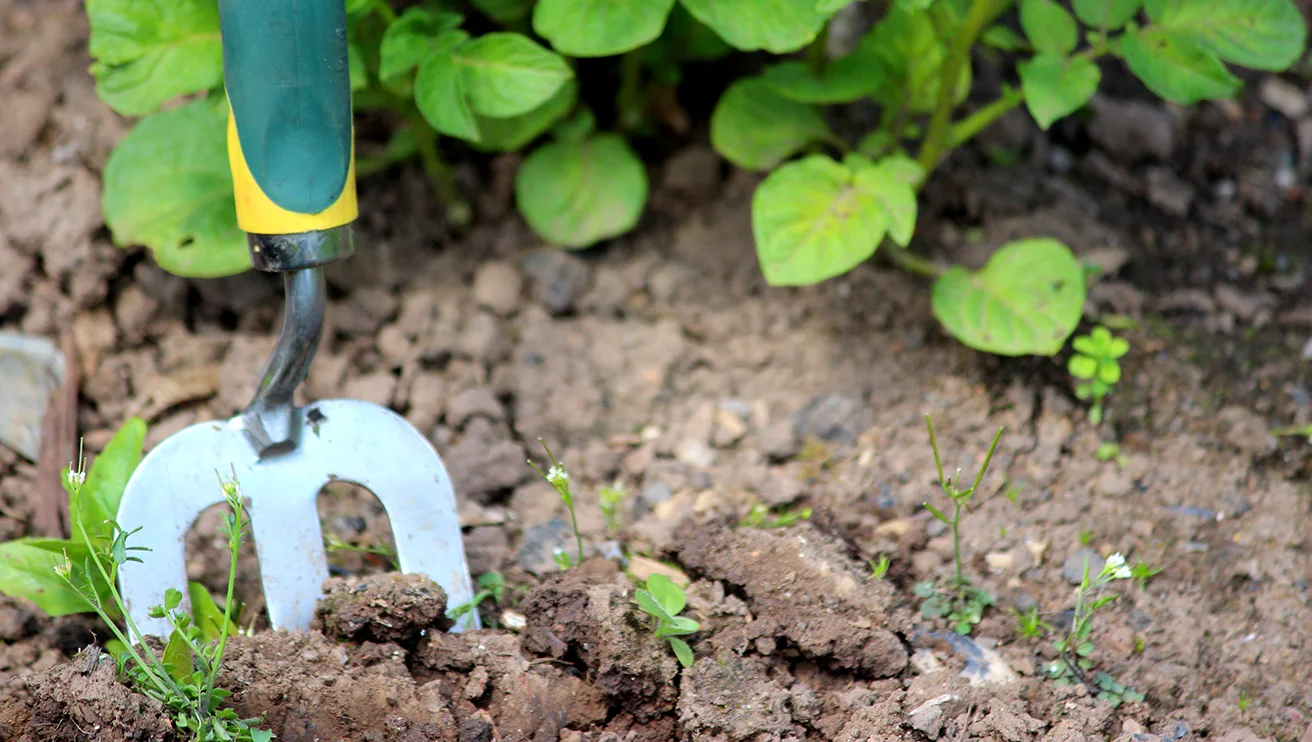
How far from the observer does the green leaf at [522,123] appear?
1.73 metres

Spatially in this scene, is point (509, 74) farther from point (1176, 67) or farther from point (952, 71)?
point (1176, 67)

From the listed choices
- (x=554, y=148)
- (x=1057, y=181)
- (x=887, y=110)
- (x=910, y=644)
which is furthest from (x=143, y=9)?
(x=1057, y=181)

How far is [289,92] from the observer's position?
1.20 metres

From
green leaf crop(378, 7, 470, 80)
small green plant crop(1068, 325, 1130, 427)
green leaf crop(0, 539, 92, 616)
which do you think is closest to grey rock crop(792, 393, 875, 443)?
small green plant crop(1068, 325, 1130, 427)

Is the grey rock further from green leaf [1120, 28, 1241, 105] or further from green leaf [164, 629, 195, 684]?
green leaf [164, 629, 195, 684]

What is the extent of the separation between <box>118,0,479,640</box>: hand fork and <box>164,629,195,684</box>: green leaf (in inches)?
5.3

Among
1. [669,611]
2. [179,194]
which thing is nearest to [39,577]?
[179,194]

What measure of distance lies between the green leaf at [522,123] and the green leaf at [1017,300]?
67 cm

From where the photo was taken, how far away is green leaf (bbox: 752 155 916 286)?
4.94ft

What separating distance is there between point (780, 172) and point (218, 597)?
0.98m

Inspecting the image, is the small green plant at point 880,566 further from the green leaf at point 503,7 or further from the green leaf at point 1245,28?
the green leaf at point 503,7

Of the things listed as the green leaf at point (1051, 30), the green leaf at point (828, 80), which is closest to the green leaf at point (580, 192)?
the green leaf at point (828, 80)

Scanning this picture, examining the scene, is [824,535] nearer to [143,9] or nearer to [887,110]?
[887,110]

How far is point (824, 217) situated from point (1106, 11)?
503 mm
